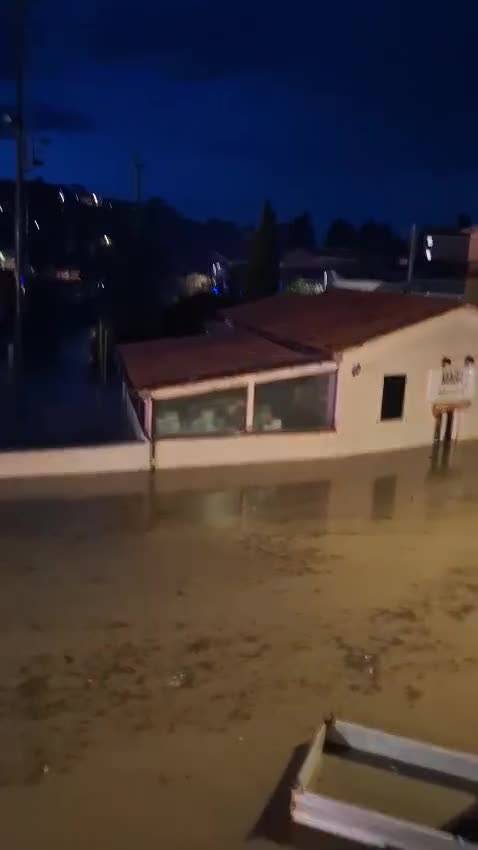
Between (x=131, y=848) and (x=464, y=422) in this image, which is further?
(x=464, y=422)

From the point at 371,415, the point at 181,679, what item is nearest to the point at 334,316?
the point at 371,415

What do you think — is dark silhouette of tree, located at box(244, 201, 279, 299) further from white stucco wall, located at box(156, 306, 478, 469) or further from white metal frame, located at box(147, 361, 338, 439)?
white metal frame, located at box(147, 361, 338, 439)

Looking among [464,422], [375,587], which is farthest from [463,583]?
[464,422]

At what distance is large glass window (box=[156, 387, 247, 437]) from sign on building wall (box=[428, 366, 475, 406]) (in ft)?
13.4

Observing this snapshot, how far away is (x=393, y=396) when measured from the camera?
14.7 metres

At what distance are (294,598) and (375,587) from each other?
1.06m

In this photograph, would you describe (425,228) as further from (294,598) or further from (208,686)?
(208,686)

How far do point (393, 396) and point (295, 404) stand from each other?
2.14 m

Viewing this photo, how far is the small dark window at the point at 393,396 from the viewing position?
47.9 feet

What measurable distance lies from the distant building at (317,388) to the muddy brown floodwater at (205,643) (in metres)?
1.14

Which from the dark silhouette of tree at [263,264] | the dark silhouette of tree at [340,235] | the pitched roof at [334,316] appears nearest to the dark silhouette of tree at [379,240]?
the dark silhouette of tree at [340,235]

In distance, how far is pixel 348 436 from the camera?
14352 mm

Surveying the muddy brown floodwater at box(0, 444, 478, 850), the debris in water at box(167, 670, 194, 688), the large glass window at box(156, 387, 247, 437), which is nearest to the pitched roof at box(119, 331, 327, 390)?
the large glass window at box(156, 387, 247, 437)

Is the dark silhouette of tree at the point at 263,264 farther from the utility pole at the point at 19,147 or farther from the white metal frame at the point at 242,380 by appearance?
the white metal frame at the point at 242,380
